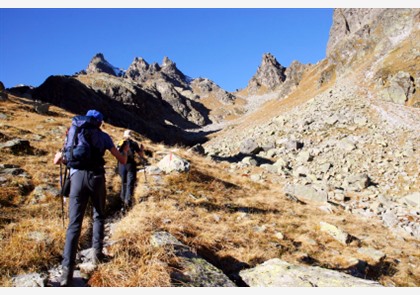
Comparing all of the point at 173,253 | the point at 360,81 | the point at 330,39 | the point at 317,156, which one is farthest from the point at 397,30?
the point at 330,39

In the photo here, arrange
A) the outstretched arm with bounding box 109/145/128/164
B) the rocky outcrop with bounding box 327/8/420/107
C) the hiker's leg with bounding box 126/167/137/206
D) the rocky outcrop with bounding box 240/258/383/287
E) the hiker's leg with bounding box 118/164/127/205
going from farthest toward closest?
the rocky outcrop with bounding box 327/8/420/107, the hiker's leg with bounding box 118/164/127/205, the hiker's leg with bounding box 126/167/137/206, the outstretched arm with bounding box 109/145/128/164, the rocky outcrop with bounding box 240/258/383/287

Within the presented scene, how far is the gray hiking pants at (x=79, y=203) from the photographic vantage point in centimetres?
527

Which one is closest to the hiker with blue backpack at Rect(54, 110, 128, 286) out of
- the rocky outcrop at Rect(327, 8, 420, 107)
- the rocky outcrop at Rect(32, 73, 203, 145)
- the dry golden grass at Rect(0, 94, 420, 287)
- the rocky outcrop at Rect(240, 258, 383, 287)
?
the dry golden grass at Rect(0, 94, 420, 287)

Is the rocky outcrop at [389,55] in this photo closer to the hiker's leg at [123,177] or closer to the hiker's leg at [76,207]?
the hiker's leg at [123,177]

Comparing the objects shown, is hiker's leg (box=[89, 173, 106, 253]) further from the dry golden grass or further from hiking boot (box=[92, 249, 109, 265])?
the dry golden grass

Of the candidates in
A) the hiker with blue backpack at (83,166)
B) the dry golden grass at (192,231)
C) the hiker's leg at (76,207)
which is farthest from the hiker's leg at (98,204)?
the dry golden grass at (192,231)

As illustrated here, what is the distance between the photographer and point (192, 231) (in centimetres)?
871

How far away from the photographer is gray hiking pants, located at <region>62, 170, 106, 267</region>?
207 inches

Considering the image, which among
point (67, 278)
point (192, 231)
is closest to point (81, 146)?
point (67, 278)

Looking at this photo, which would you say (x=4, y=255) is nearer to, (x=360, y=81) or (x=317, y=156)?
(x=317, y=156)

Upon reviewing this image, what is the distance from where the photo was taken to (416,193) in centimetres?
1725

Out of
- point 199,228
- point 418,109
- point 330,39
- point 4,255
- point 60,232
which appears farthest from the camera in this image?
point 330,39

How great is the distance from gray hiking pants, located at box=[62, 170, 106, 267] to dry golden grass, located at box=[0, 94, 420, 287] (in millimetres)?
505

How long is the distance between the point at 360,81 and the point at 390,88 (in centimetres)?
847
